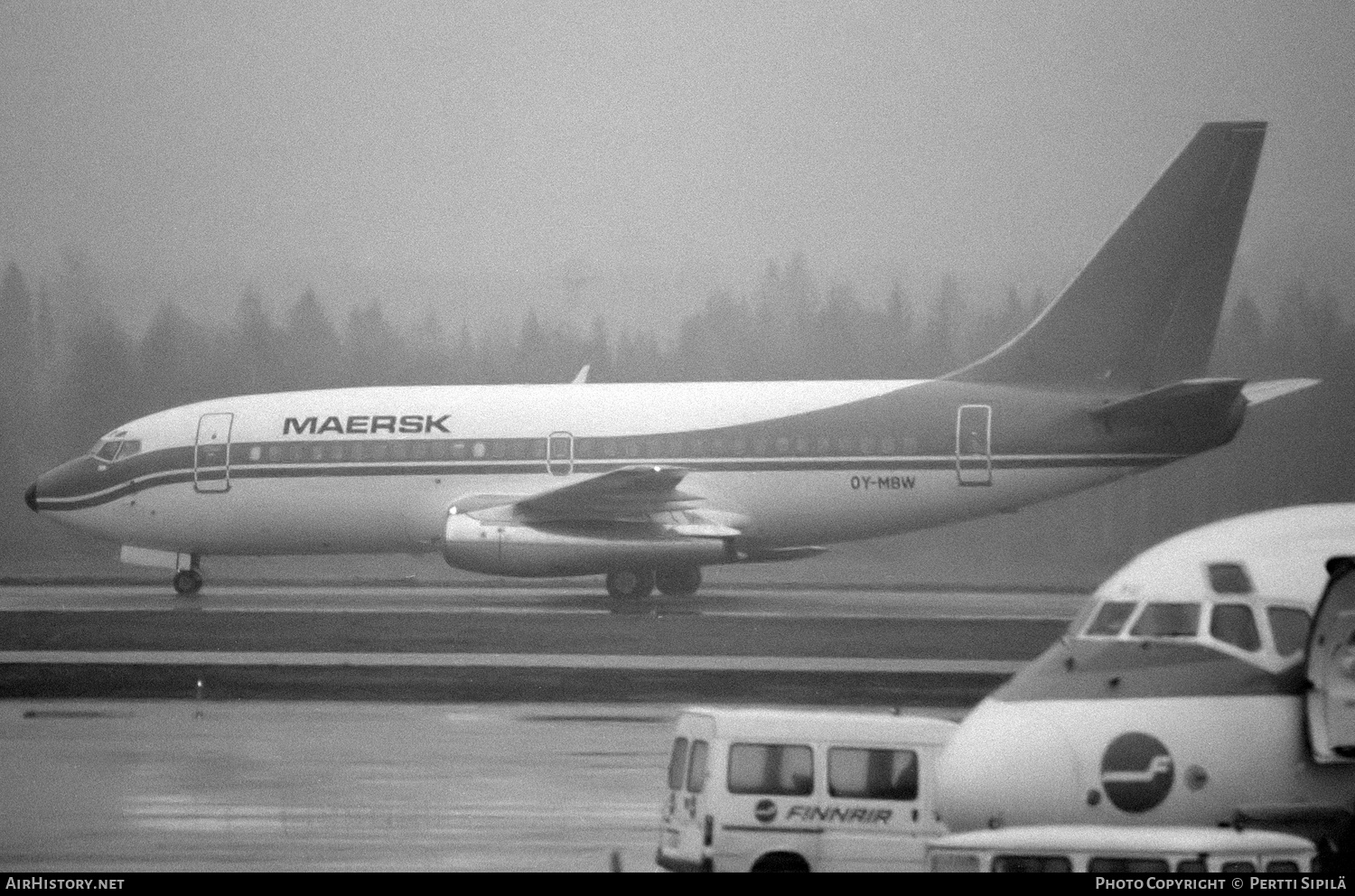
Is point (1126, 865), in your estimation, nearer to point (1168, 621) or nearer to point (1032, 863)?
point (1032, 863)

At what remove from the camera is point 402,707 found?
17016 millimetres

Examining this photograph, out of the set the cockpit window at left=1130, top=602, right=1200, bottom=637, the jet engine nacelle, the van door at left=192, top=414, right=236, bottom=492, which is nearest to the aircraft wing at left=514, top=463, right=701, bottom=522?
the jet engine nacelle

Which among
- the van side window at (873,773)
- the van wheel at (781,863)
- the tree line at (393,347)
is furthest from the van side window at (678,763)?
the tree line at (393,347)

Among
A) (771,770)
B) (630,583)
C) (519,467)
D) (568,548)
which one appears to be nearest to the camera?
(771,770)

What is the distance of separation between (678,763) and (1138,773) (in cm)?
279

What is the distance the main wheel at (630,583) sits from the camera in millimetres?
27859

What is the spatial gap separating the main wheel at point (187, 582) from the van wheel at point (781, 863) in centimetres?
2182

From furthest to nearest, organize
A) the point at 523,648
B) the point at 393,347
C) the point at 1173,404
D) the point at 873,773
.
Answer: the point at 393,347
the point at 1173,404
the point at 523,648
the point at 873,773

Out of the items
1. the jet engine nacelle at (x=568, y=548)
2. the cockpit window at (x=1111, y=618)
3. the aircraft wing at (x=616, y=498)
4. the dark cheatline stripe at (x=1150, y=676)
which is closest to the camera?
the dark cheatline stripe at (x=1150, y=676)

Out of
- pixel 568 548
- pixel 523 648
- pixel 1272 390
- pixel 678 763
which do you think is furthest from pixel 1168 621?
pixel 1272 390

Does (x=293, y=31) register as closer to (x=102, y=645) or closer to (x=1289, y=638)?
(x=102, y=645)

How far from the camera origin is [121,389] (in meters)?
39.8

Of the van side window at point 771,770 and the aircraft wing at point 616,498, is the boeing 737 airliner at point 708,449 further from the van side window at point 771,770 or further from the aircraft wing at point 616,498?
the van side window at point 771,770

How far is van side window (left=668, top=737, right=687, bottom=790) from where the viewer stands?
34.8ft
